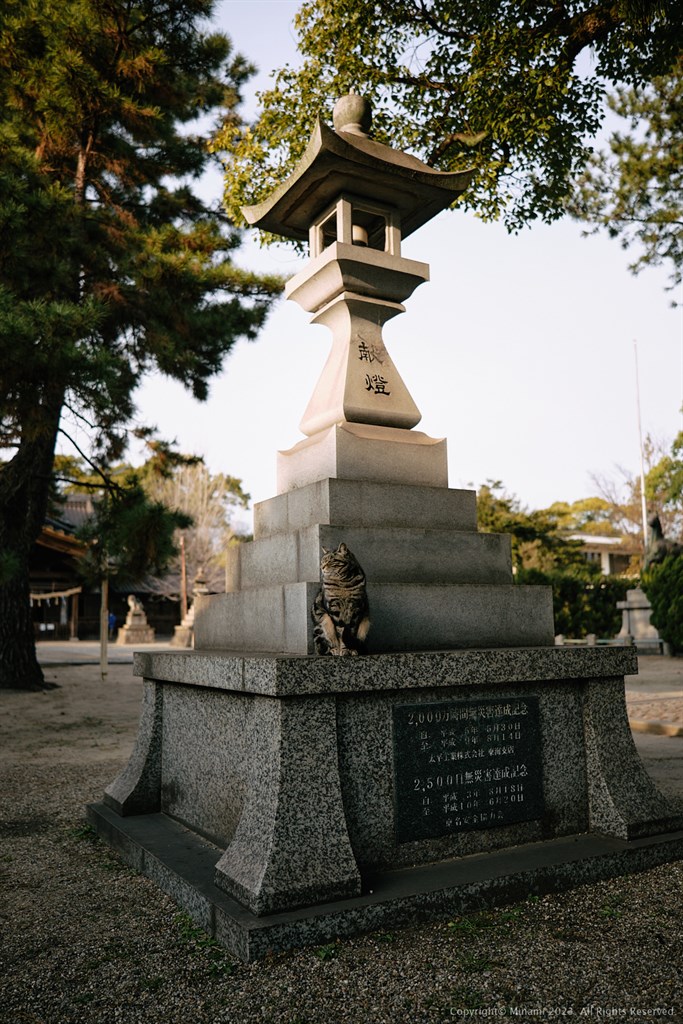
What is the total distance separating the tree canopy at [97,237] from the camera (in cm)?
820

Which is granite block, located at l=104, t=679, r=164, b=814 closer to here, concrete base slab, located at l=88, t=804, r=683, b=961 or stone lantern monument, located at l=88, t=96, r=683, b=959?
stone lantern monument, located at l=88, t=96, r=683, b=959

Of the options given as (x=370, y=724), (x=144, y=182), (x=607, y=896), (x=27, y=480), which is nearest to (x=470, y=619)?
(x=370, y=724)

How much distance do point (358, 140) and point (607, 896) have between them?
424 centimetres

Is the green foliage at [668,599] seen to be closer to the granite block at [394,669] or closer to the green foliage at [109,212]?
the green foliage at [109,212]

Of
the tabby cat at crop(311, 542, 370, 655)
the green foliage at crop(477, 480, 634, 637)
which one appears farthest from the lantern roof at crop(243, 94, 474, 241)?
the green foliage at crop(477, 480, 634, 637)

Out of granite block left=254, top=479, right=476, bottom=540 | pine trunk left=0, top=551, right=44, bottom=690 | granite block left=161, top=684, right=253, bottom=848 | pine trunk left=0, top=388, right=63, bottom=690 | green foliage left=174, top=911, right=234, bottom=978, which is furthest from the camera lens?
pine trunk left=0, top=551, right=44, bottom=690

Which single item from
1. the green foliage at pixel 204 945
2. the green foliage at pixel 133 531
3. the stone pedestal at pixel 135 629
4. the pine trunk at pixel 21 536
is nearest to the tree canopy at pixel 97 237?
the pine trunk at pixel 21 536

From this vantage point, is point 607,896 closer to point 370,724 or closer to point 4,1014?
point 370,724

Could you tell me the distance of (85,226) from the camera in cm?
1115

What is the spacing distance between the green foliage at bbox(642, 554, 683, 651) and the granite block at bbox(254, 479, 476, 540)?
13839 millimetres

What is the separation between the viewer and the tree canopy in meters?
8.20

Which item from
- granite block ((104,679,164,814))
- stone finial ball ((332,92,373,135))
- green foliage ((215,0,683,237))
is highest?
green foliage ((215,0,683,237))

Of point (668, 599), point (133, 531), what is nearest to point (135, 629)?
point (668, 599)

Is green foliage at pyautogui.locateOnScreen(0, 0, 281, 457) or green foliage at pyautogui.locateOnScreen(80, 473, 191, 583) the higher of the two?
green foliage at pyautogui.locateOnScreen(0, 0, 281, 457)
